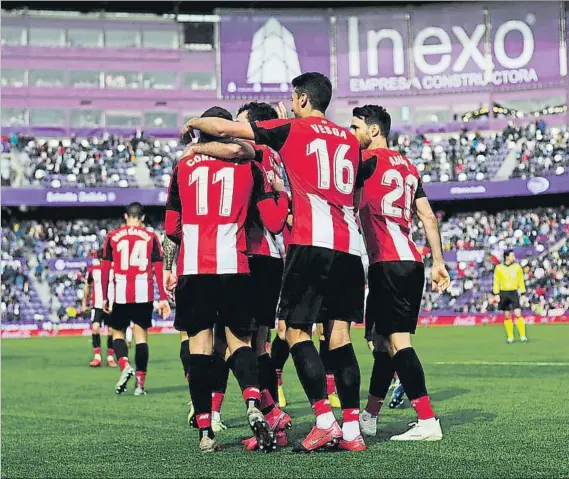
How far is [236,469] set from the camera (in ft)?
18.2

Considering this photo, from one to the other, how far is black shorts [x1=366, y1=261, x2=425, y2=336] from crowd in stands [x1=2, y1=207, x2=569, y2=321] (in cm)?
2613

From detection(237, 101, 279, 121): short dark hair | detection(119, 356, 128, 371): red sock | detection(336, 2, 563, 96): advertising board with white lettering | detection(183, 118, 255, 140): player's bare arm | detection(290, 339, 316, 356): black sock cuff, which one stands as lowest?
detection(119, 356, 128, 371): red sock

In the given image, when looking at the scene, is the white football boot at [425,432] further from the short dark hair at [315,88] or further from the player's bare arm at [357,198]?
the short dark hair at [315,88]

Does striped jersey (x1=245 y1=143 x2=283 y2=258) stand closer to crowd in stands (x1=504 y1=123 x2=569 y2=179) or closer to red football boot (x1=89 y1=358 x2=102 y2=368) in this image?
red football boot (x1=89 y1=358 x2=102 y2=368)

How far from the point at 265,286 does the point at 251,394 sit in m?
1.31

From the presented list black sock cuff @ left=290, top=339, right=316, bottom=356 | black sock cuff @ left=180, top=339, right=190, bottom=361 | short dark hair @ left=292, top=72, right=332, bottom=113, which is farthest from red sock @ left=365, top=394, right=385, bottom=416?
black sock cuff @ left=180, top=339, right=190, bottom=361

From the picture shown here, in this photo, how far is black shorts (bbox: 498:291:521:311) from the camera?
21516 millimetres

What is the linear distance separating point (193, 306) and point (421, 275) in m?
1.71

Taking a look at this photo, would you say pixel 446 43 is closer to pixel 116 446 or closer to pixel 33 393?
pixel 33 393

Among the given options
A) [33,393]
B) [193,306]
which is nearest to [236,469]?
[193,306]

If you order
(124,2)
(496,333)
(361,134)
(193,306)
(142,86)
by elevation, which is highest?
(124,2)

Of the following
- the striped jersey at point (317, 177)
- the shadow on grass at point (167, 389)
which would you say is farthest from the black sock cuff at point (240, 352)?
the shadow on grass at point (167, 389)

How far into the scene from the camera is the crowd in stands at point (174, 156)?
3928 cm

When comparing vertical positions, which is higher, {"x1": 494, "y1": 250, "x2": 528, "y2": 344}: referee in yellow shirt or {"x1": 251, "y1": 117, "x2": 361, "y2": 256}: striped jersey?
Result: {"x1": 251, "y1": 117, "x2": 361, "y2": 256}: striped jersey
